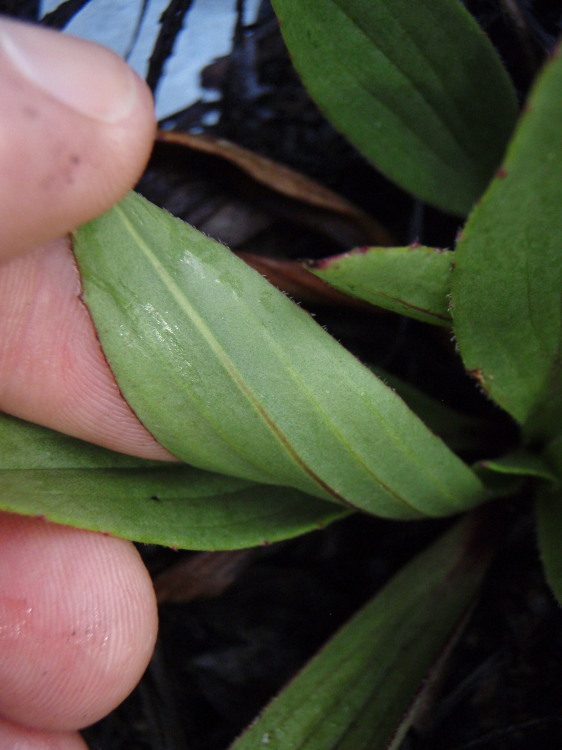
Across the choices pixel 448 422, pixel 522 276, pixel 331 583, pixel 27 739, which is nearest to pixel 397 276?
pixel 522 276

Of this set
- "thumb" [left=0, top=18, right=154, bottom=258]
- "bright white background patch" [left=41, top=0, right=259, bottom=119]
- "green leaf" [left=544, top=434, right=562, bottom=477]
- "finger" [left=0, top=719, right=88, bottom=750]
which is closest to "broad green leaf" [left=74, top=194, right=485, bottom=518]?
"thumb" [left=0, top=18, right=154, bottom=258]

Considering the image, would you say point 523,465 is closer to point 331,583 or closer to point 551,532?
point 551,532

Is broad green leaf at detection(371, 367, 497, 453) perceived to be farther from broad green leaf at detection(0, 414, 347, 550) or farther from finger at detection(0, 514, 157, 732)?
finger at detection(0, 514, 157, 732)

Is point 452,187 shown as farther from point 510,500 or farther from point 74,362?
point 74,362

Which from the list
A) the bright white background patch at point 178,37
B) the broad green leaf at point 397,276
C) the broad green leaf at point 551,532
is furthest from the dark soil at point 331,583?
the broad green leaf at point 397,276

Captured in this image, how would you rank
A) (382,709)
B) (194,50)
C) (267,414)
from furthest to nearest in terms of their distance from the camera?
(194,50) < (382,709) < (267,414)

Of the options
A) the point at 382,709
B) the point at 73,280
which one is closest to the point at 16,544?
the point at 73,280
